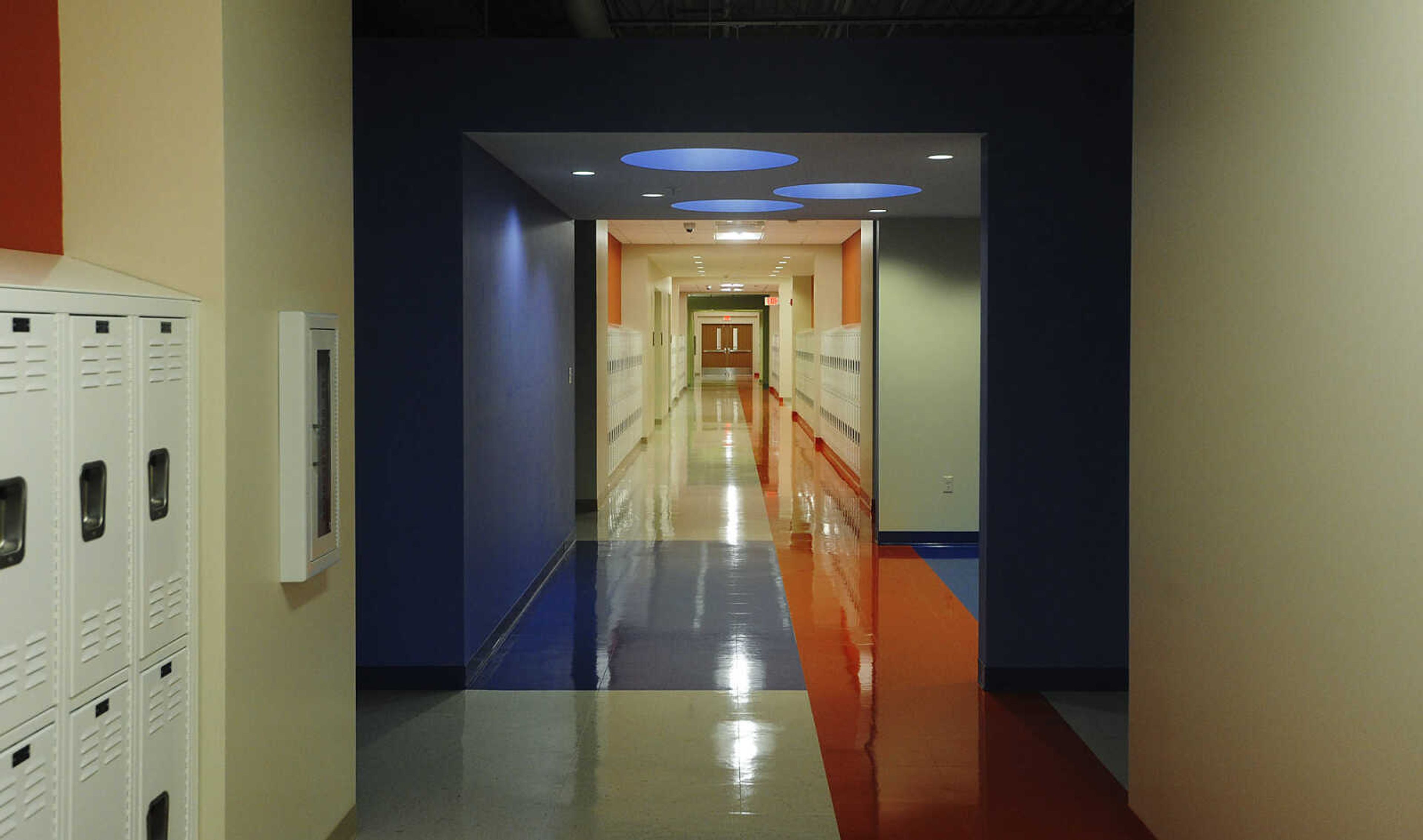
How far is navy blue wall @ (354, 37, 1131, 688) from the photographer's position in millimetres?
5820

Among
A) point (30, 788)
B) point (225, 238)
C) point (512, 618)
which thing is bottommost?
point (512, 618)

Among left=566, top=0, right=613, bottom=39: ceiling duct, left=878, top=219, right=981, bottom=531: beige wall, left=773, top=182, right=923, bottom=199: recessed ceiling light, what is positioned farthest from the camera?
left=878, top=219, right=981, bottom=531: beige wall

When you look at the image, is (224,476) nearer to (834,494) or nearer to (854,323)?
(834,494)

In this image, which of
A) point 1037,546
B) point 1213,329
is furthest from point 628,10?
point 1213,329

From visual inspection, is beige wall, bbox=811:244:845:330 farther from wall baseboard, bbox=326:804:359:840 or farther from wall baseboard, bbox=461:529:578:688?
wall baseboard, bbox=326:804:359:840

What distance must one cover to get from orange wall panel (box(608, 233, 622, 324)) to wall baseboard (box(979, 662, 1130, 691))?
35.3 feet

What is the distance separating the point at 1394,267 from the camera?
2.69 meters

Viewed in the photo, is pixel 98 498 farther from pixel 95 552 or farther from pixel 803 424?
pixel 803 424

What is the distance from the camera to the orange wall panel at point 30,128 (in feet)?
9.82

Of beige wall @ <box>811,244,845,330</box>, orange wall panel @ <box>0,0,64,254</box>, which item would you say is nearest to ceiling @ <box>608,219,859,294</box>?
beige wall @ <box>811,244,845,330</box>

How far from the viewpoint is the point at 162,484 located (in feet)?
9.65

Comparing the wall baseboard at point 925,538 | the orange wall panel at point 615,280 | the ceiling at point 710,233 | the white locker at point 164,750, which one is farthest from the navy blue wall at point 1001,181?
the orange wall panel at point 615,280

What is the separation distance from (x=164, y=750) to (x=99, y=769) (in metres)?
0.33

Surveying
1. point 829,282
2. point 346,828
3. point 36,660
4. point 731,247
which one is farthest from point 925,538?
point 36,660
